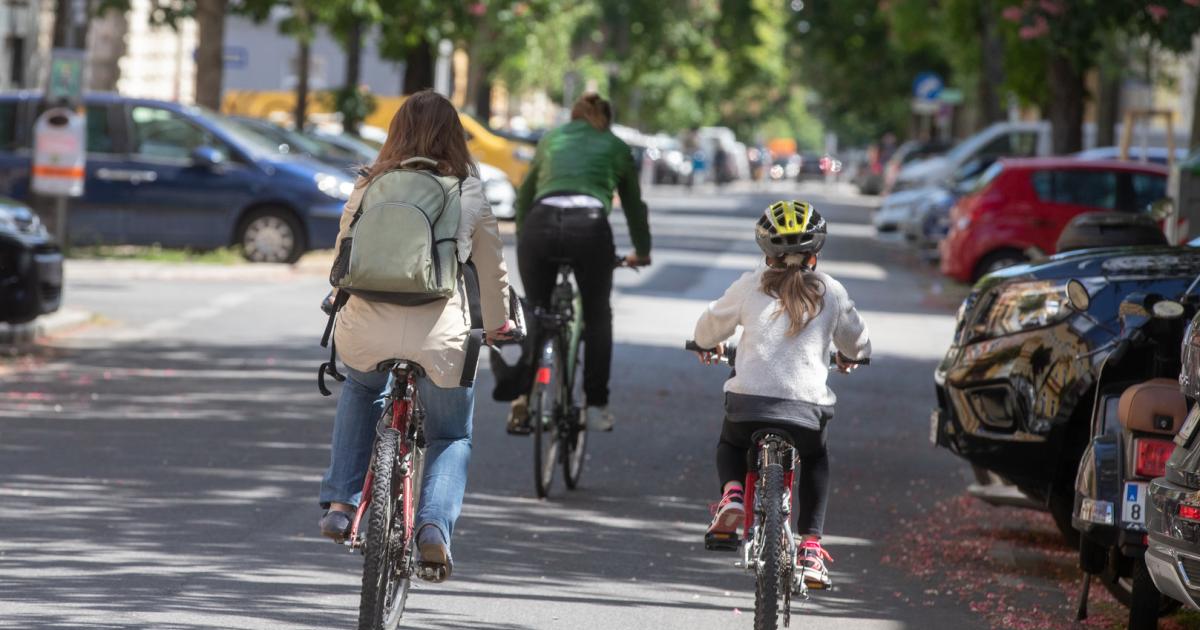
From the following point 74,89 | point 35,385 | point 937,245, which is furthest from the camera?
point 937,245

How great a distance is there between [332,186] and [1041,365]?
15.4 m

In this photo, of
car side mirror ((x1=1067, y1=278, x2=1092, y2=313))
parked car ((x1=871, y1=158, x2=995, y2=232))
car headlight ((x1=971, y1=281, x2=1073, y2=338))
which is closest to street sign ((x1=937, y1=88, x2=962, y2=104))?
parked car ((x1=871, y1=158, x2=995, y2=232))

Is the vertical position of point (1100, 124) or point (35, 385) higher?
point (1100, 124)

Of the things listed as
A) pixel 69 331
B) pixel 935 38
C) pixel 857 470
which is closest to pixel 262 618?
pixel 857 470

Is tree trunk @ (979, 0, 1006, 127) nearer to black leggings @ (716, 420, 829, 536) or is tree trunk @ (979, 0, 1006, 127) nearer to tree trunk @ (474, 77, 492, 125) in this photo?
tree trunk @ (474, 77, 492, 125)

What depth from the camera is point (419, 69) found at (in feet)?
130

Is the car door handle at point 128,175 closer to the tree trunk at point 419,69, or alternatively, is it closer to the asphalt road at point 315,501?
the asphalt road at point 315,501

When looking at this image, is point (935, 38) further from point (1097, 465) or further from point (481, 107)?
point (1097, 465)

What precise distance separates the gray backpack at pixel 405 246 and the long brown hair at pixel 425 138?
6 cm

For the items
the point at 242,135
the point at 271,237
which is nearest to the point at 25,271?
the point at 271,237

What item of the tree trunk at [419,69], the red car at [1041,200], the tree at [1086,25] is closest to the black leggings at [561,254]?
the tree at [1086,25]

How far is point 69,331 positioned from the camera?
16.3m

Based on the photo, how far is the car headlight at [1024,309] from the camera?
27.6ft

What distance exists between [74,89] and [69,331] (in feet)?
10.2
